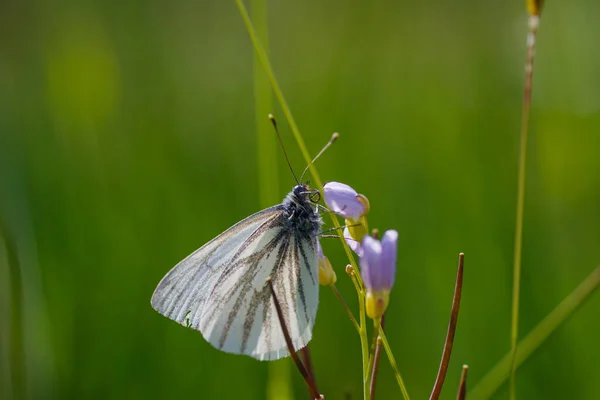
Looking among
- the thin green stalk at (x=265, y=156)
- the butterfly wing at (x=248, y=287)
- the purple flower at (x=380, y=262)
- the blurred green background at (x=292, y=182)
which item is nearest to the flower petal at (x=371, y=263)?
the purple flower at (x=380, y=262)

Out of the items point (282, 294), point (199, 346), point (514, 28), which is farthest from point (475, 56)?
point (282, 294)

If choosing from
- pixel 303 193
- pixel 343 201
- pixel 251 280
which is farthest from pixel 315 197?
pixel 343 201

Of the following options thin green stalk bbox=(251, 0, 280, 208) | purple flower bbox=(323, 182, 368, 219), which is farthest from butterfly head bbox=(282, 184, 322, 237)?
purple flower bbox=(323, 182, 368, 219)

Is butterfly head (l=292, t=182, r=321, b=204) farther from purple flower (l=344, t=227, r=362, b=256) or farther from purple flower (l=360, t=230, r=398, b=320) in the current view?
purple flower (l=360, t=230, r=398, b=320)

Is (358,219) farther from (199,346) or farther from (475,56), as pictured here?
(475,56)

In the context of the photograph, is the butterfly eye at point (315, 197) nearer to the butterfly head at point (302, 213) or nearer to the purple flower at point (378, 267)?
the butterfly head at point (302, 213)

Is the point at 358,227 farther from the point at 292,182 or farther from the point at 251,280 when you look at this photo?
the point at 292,182
